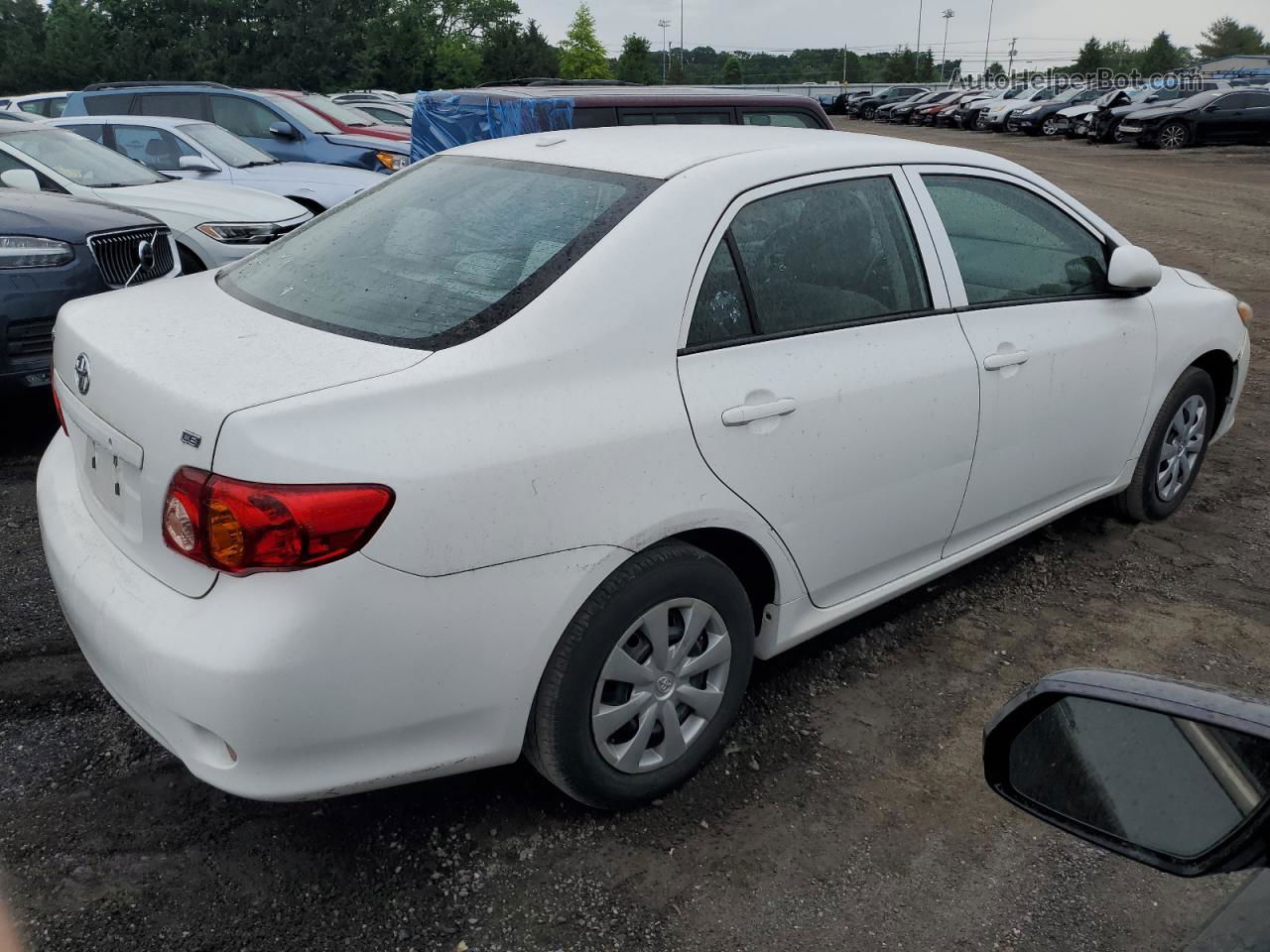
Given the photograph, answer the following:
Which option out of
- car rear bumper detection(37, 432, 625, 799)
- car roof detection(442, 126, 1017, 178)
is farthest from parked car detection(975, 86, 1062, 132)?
car rear bumper detection(37, 432, 625, 799)

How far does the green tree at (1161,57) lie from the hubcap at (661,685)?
94448 millimetres

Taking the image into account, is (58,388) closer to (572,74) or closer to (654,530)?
(654,530)

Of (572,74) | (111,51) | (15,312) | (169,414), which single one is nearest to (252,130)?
(15,312)

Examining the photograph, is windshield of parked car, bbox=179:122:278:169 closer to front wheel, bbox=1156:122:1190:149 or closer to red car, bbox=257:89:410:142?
red car, bbox=257:89:410:142

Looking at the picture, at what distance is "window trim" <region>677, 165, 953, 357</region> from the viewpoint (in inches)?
107

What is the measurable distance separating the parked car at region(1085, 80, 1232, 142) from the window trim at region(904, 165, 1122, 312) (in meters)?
27.4

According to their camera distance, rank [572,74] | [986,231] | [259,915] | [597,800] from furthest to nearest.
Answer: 1. [572,74]
2. [986,231]
3. [597,800]
4. [259,915]

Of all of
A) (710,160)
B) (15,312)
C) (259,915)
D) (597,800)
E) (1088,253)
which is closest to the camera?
(259,915)

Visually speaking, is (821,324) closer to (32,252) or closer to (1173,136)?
(32,252)

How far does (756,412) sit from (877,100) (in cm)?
5144

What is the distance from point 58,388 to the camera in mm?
2916

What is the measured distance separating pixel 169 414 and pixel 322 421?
35cm

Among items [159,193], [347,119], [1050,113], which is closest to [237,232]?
[159,193]

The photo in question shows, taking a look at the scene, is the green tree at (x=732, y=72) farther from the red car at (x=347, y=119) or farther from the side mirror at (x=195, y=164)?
Result: the side mirror at (x=195, y=164)
